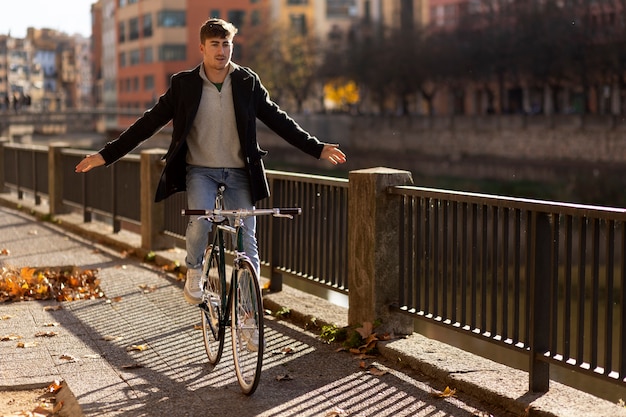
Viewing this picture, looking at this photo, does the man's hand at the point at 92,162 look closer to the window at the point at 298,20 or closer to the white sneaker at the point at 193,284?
the white sneaker at the point at 193,284

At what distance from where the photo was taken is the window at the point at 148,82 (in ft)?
349

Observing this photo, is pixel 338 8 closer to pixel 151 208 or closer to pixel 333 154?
pixel 151 208

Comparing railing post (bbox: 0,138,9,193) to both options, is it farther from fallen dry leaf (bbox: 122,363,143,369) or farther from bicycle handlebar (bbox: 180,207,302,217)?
bicycle handlebar (bbox: 180,207,302,217)

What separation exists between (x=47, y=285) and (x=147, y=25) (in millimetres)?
100274

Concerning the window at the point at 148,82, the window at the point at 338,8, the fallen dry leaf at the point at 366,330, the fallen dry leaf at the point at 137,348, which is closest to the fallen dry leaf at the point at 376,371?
the fallen dry leaf at the point at 366,330

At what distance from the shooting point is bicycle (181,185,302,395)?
19.3ft

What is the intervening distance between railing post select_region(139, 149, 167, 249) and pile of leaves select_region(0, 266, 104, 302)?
57.8 inches

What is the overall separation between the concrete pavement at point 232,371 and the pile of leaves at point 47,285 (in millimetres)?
255

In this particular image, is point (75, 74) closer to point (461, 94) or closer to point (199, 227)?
point (461, 94)

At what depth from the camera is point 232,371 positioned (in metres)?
6.64

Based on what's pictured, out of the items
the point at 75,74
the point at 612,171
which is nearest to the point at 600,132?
the point at 612,171

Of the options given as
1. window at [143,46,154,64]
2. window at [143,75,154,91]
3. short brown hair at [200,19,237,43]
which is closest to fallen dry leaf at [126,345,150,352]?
short brown hair at [200,19,237,43]

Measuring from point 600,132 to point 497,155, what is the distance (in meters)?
8.73

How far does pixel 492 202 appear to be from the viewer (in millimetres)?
6469
